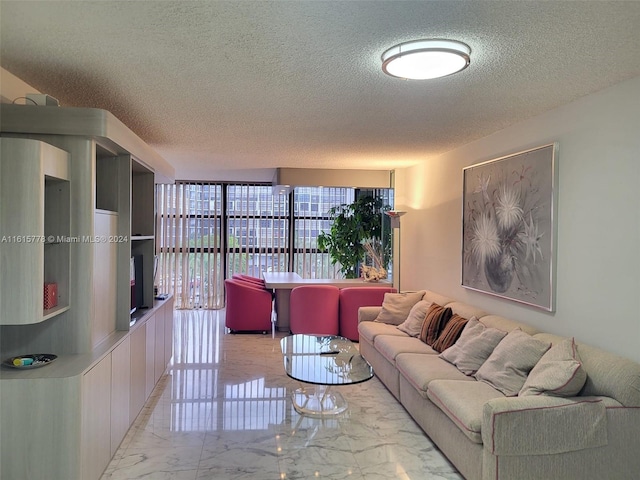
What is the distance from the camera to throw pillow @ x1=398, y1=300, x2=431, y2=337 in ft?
15.8

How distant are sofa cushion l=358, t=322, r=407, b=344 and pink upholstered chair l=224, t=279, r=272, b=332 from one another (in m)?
1.95

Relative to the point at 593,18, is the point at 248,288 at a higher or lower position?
lower

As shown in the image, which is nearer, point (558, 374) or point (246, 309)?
point (558, 374)

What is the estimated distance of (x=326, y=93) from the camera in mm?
3072

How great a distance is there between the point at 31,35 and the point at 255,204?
702cm

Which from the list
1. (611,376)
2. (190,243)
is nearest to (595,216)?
(611,376)

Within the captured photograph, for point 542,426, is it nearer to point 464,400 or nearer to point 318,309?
point 464,400

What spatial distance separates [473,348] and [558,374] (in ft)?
3.17

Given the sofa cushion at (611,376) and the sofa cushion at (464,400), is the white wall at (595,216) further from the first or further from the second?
the sofa cushion at (464,400)

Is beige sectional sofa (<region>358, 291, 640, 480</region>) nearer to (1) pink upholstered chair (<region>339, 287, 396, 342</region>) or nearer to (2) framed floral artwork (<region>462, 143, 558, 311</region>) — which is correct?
(2) framed floral artwork (<region>462, 143, 558, 311</region>)

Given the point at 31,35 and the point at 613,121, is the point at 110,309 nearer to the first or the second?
the point at 31,35

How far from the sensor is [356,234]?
27.0 ft

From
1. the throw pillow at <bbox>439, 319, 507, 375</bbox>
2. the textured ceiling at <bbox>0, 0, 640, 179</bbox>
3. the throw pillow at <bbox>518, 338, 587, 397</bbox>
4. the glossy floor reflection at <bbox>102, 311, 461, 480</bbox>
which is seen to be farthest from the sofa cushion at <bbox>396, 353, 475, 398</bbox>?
the textured ceiling at <bbox>0, 0, 640, 179</bbox>

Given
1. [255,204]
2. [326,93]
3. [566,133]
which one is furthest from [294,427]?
[255,204]
